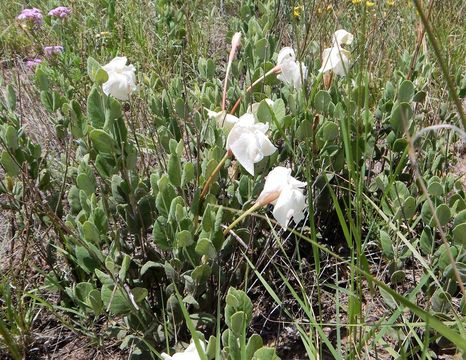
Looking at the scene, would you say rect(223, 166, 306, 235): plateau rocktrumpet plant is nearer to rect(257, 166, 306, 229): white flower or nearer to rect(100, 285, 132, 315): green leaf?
rect(257, 166, 306, 229): white flower

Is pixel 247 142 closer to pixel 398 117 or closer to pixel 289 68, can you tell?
pixel 289 68

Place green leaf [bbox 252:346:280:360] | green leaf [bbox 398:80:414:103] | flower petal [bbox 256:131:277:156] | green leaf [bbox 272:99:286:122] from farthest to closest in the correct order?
1. green leaf [bbox 398:80:414:103]
2. green leaf [bbox 272:99:286:122]
3. flower petal [bbox 256:131:277:156]
4. green leaf [bbox 252:346:280:360]

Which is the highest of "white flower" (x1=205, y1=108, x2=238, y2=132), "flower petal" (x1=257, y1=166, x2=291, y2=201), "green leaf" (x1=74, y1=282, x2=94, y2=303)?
"white flower" (x1=205, y1=108, x2=238, y2=132)

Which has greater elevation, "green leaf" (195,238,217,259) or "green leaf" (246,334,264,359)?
"green leaf" (195,238,217,259)

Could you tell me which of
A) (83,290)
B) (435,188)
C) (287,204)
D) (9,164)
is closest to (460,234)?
(435,188)

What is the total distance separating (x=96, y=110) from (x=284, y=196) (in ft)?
2.12

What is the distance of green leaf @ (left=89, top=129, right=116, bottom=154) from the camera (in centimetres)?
159

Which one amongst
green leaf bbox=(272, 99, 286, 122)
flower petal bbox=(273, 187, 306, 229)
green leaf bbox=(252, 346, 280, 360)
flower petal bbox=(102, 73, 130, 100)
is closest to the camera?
green leaf bbox=(252, 346, 280, 360)

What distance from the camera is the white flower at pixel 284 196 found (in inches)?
54.2

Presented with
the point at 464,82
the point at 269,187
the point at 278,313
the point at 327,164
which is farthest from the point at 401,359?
the point at 464,82

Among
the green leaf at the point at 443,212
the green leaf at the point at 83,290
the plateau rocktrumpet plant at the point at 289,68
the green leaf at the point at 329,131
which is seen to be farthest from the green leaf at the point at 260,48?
the green leaf at the point at 83,290

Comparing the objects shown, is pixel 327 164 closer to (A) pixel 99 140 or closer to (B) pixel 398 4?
(A) pixel 99 140

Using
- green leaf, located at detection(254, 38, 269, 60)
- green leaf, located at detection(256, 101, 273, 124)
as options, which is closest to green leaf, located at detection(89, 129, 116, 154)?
green leaf, located at detection(256, 101, 273, 124)

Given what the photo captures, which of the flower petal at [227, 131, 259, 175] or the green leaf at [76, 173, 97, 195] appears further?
the green leaf at [76, 173, 97, 195]
